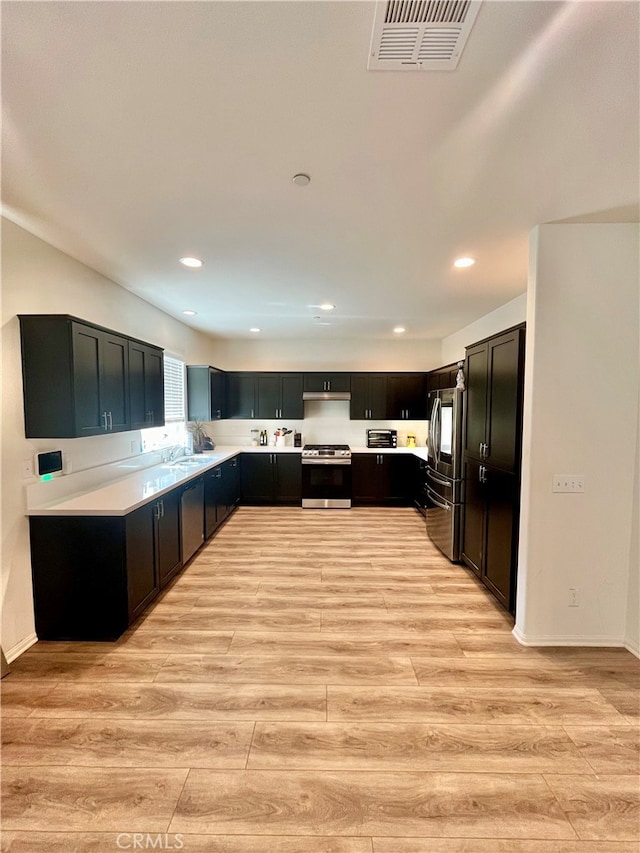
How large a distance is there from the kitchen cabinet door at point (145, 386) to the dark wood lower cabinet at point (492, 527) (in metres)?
3.19

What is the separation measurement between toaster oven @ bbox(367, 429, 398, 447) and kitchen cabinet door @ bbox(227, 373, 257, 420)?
205 cm

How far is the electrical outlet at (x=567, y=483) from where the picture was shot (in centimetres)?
237

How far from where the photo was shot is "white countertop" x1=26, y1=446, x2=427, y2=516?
2389mm

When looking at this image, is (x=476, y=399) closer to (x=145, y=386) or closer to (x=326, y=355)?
(x=145, y=386)

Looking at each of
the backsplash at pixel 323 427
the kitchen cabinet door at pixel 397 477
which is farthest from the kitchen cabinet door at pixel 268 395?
the kitchen cabinet door at pixel 397 477

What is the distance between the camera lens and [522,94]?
131 cm

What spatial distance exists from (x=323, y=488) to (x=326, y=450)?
2.02 feet

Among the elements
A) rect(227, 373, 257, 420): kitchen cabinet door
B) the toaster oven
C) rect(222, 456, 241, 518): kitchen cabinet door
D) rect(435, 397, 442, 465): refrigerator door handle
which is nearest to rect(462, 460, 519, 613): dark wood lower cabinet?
rect(435, 397, 442, 465): refrigerator door handle

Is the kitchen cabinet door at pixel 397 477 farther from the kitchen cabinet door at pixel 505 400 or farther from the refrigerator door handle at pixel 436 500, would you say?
the kitchen cabinet door at pixel 505 400

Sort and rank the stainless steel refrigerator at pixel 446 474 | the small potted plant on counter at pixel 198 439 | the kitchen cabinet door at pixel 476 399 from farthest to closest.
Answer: the small potted plant on counter at pixel 198 439, the stainless steel refrigerator at pixel 446 474, the kitchen cabinet door at pixel 476 399

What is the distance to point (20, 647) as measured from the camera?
2.30m

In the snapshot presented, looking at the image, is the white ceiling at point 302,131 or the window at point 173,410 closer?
the white ceiling at point 302,131

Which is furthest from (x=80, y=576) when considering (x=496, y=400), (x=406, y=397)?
(x=406, y=397)

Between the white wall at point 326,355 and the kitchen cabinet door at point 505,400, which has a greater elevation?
the white wall at point 326,355
